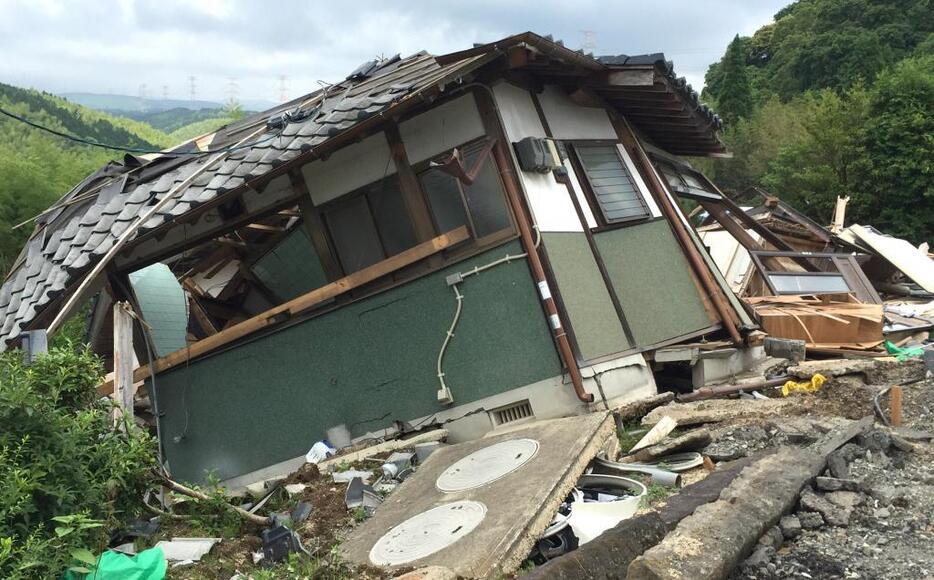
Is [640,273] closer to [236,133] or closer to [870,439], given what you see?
[870,439]

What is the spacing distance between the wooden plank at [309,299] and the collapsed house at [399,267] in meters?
0.02

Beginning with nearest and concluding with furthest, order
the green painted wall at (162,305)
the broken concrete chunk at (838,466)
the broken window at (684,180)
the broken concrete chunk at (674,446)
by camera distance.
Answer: the broken concrete chunk at (838,466), the broken concrete chunk at (674,446), the green painted wall at (162,305), the broken window at (684,180)

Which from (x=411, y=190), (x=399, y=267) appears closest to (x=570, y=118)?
(x=411, y=190)

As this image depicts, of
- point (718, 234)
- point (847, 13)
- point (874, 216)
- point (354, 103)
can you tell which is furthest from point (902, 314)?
point (847, 13)

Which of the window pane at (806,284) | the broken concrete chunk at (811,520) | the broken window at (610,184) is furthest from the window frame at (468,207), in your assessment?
the window pane at (806,284)

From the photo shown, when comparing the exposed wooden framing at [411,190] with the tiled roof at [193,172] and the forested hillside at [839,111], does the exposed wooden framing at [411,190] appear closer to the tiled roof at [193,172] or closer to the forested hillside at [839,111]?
the tiled roof at [193,172]

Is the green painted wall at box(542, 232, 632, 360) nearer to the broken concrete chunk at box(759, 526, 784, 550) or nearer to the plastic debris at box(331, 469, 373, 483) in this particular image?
the plastic debris at box(331, 469, 373, 483)

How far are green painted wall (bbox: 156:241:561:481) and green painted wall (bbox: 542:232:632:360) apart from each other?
0.34 meters

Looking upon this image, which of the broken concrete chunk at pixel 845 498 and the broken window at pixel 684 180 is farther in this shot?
the broken window at pixel 684 180

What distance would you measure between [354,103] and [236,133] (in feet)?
11.8

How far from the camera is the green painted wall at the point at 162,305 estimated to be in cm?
884

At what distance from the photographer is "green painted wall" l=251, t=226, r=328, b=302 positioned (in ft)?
28.1

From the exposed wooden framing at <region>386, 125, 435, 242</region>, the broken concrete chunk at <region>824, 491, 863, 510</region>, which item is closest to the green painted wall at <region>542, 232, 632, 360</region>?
the exposed wooden framing at <region>386, 125, 435, 242</region>

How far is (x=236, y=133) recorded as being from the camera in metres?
10.2
